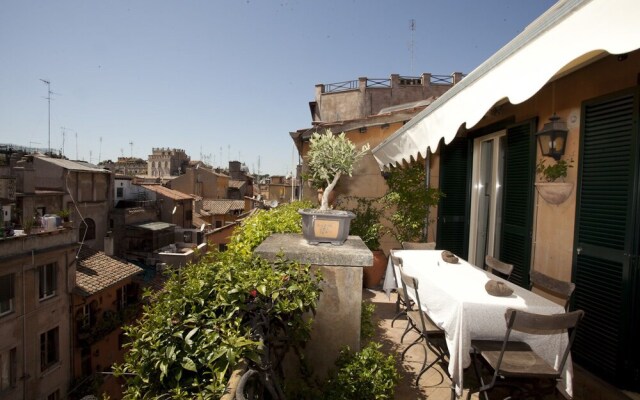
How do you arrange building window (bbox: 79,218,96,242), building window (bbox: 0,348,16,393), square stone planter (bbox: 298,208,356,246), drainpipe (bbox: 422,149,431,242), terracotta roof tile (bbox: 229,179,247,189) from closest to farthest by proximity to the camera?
square stone planter (bbox: 298,208,356,246)
drainpipe (bbox: 422,149,431,242)
building window (bbox: 0,348,16,393)
building window (bbox: 79,218,96,242)
terracotta roof tile (bbox: 229,179,247,189)

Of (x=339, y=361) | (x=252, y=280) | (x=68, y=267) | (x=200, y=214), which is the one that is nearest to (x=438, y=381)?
(x=339, y=361)

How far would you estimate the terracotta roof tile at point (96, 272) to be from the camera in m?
14.2

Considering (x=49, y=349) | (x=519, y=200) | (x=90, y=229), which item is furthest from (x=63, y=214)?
(x=519, y=200)

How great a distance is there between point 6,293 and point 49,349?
3084 millimetres

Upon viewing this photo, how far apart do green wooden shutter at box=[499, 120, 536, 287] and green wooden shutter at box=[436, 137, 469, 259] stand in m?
1.37

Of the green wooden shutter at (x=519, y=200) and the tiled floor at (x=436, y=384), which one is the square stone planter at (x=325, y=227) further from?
the green wooden shutter at (x=519, y=200)

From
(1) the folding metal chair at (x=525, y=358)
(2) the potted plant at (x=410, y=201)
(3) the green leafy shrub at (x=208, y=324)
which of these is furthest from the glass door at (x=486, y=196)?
(3) the green leafy shrub at (x=208, y=324)

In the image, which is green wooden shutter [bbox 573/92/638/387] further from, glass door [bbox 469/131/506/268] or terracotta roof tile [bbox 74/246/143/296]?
terracotta roof tile [bbox 74/246/143/296]

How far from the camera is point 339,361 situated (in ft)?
7.98

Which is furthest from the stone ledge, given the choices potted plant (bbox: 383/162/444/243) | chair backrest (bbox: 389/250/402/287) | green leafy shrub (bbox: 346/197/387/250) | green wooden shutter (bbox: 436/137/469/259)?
green wooden shutter (bbox: 436/137/469/259)

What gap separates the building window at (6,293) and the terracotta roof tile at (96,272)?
2514 millimetres

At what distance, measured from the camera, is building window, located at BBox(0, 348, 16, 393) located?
10547 mm

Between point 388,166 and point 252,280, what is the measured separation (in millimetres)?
5730

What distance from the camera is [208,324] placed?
55.1 inches
